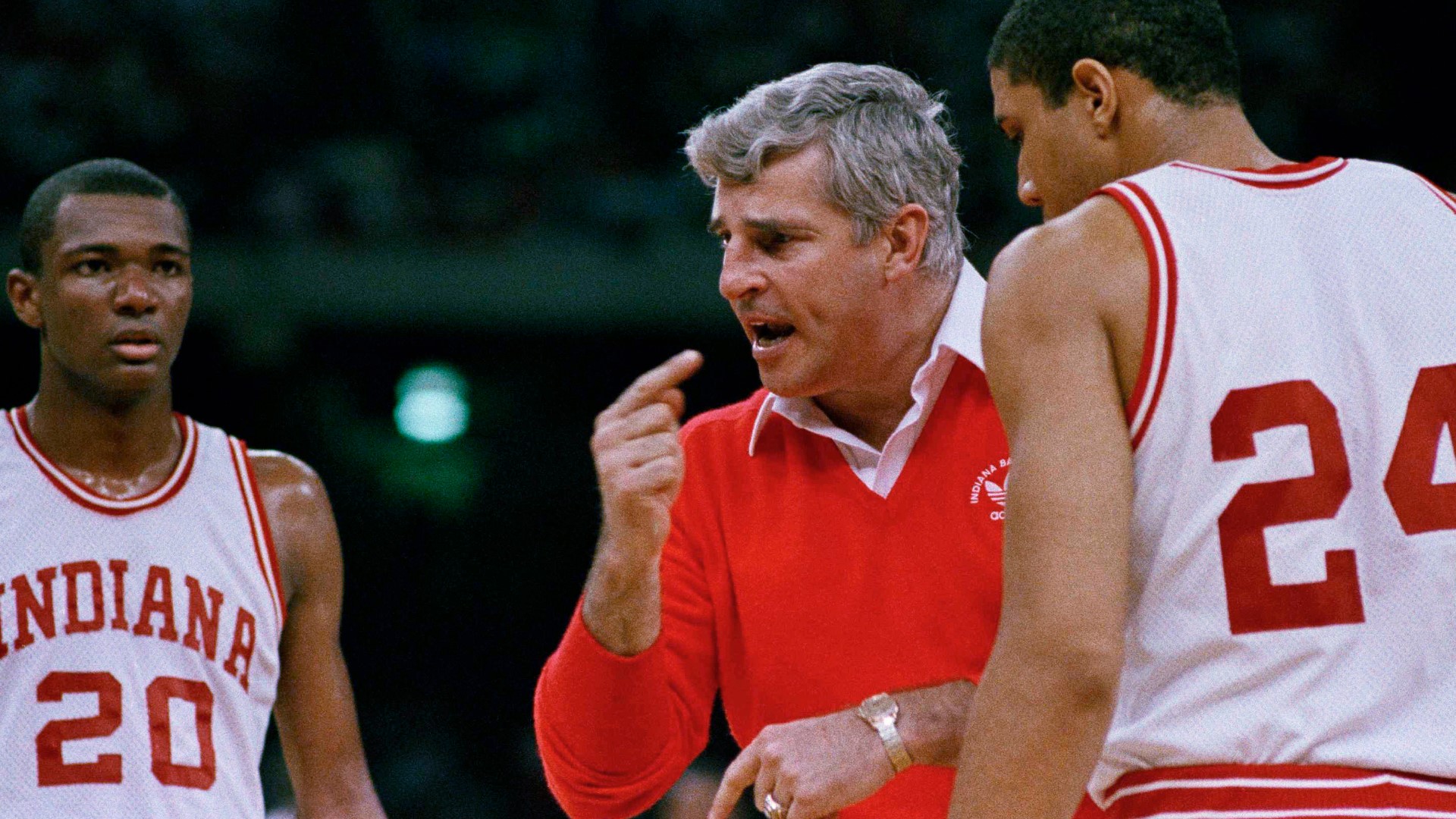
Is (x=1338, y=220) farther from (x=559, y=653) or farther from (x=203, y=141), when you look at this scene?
(x=203, y=141)

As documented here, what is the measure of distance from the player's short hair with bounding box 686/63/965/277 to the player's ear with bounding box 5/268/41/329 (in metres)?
1.47

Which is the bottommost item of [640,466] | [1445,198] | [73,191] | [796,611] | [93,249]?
[796,611]

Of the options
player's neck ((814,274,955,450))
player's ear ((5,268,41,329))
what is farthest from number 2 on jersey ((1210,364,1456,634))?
player's ear ((5,268,41,329))

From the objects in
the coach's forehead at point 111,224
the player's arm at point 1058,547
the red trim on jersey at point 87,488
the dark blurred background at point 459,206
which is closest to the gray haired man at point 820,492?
the player's arm at point 1058,547

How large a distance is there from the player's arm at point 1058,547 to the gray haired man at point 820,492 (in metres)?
0.65

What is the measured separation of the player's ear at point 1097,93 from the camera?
205cm

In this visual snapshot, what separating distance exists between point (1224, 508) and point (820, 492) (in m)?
1.05

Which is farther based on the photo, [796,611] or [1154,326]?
[796,611]

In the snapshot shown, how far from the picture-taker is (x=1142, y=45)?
80.4 inches

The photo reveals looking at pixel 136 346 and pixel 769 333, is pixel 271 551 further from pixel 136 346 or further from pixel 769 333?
pixel 769 333

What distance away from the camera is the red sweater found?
2559 mm

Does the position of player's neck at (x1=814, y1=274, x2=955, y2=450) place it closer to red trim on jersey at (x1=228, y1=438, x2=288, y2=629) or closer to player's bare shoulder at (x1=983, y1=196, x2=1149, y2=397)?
player's bare shoulder at (x1=983, y1=196, x2=1149, y2=397)

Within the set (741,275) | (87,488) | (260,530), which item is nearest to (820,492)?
(741,275)

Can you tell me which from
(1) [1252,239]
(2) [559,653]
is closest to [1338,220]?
(1) [1252,239]
